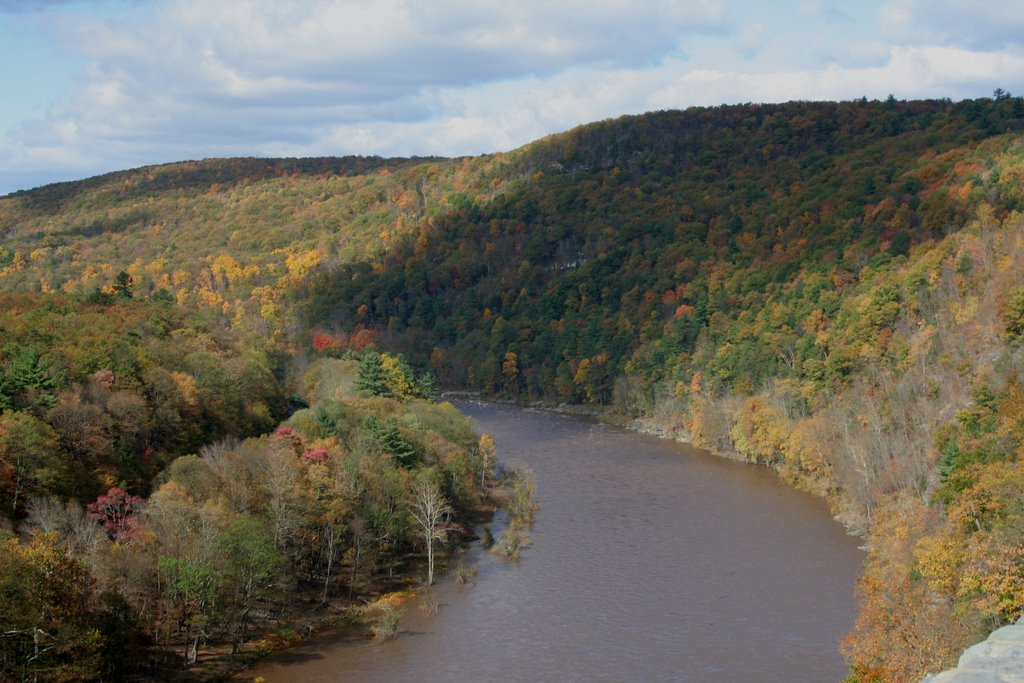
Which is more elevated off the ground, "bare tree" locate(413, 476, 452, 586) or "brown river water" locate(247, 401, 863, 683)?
"bare tree" locate(413, 476, 452, 586)

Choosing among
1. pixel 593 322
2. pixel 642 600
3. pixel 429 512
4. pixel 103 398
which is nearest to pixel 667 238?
pixel 593 322

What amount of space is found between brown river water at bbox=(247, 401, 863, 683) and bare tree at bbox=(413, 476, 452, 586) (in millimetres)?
1715

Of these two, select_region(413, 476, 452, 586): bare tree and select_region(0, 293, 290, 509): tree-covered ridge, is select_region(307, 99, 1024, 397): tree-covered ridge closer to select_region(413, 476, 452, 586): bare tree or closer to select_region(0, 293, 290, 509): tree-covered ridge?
select_region(413, 476, 452, 586): bare tree

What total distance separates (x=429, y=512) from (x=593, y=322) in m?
62.9

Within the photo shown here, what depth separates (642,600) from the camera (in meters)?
39.1

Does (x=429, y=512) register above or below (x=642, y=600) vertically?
above

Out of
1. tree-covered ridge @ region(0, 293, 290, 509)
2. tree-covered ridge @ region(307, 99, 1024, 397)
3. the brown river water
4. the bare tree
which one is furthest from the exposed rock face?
tree-covered ridge @ region(307, 99, 1024, 397)

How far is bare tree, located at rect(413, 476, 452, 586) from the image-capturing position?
42178 mm

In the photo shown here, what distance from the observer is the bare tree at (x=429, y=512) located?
4218 centimetres

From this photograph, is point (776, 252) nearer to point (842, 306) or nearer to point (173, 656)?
point (842, 306)

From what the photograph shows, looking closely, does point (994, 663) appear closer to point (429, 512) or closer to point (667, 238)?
point (429, 512)

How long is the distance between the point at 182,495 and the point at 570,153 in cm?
11875

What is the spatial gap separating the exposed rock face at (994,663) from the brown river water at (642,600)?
15.8 metres

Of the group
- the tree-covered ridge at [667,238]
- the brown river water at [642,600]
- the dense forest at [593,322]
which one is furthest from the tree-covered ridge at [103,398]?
the tree-covered ridge at [667,238]
